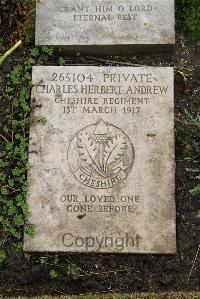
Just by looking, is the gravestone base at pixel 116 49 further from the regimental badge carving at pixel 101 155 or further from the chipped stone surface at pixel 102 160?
the regimental badge carving at pixel 101 155

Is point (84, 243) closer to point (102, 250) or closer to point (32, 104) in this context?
point (102, 250)

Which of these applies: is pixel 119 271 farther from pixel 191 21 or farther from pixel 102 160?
pixel 191 21

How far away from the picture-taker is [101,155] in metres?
4.02

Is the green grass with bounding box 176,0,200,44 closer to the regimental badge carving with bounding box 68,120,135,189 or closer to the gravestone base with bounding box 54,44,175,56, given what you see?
the gravestone base with bounding box 54,44,175,56

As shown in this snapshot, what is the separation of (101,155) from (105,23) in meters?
1.19

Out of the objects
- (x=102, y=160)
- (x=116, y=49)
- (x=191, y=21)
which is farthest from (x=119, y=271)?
(x=191, y=21)

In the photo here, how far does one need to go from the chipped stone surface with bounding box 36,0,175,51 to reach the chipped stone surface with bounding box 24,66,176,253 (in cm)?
31

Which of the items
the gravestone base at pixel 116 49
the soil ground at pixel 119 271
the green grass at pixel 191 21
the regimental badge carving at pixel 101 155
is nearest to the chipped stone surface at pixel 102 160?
the regimental badge carving at pixel 101 155

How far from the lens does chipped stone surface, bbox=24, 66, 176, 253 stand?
12.8 ft

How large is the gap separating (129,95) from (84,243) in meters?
1.21

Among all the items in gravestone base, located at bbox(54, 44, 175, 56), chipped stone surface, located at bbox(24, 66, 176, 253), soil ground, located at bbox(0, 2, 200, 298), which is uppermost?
gravestone base, located at bbox(54, 44, 175, 56)

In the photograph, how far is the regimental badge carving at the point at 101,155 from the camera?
13.1ft

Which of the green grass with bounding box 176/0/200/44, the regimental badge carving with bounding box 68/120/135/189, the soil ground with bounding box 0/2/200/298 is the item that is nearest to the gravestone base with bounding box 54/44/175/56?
the green grass with bounding box 176/0/200/44

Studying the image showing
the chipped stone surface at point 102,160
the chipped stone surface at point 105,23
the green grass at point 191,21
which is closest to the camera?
the chipped stone surface at point 102,160
